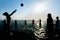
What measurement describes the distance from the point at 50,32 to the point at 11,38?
528cm

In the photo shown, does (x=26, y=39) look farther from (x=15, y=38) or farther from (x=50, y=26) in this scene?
(x=50, y=26)

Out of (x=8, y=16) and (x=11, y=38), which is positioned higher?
(x=8, y=16)

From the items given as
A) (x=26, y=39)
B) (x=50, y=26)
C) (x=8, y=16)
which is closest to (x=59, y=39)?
(x=50, y=26)

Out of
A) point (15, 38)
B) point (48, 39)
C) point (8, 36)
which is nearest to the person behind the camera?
point (48, 39)

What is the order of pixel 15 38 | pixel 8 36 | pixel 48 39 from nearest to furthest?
pixel 48 39
pixel 8 36
pixel 15 38

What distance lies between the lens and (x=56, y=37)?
21047 mm

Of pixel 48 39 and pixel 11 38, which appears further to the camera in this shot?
pixel 11 38

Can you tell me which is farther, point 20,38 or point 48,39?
point 20,38

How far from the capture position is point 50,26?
21234mm

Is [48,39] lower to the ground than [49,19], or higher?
lower

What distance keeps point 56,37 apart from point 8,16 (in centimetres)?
687

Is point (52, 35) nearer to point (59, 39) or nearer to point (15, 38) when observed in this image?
point (59, 39)

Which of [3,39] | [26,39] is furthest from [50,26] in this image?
[3,39]

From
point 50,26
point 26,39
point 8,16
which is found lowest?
point 26,39
